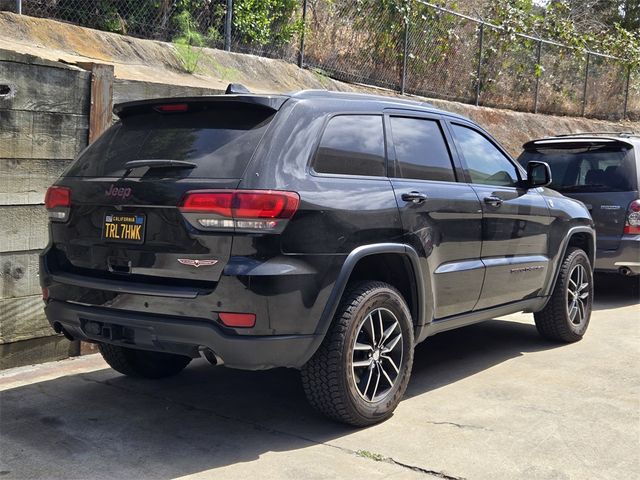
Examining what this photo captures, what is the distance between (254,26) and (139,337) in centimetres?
669

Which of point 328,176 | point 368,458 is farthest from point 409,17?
point 368,458

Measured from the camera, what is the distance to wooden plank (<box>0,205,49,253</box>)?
5172mm

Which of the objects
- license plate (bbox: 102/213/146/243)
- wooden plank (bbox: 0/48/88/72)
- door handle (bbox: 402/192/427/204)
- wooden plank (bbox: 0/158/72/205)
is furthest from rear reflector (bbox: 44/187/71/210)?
door handle (bbox: 402/192/427/204)

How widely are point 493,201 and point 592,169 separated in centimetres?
356

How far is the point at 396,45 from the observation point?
41.2 feet

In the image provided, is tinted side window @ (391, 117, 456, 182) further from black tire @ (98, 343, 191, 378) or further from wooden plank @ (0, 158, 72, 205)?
wooden plank @ (0, 158, 72, 205)

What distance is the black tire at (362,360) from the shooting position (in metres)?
4.09

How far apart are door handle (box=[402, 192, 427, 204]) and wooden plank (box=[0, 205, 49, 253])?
2593 mm

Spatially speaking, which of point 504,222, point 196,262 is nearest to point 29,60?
point 196,262

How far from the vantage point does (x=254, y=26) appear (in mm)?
9797

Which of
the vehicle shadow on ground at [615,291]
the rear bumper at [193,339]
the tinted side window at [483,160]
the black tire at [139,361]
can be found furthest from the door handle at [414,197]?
the vehicle shadow on ground at [615,291]

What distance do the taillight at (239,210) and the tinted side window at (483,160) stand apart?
2.07 m

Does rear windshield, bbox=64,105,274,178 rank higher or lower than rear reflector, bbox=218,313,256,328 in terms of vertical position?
higher

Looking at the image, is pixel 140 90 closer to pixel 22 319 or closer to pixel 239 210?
pixel 22 319
